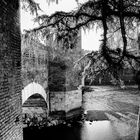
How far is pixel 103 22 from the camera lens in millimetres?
4324

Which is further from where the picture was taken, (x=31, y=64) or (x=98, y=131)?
(x=98, y=131)

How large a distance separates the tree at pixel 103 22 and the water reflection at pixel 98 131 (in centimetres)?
551

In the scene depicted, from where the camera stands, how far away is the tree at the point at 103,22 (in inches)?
167

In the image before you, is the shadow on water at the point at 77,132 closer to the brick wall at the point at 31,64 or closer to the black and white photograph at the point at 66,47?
the black and white photograph at the point at 66,47

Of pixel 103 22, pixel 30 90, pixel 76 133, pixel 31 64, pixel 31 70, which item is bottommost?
pixel 76 133

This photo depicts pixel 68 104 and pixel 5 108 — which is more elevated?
pixel 5 108

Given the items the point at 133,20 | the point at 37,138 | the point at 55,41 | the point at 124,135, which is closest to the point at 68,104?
the point at 37,138

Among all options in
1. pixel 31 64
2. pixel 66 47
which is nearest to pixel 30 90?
pixel 31 64

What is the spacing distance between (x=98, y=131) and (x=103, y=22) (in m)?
6.89

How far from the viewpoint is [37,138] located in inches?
362

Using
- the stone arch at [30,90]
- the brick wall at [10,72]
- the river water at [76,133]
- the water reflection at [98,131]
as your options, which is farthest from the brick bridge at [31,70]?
the water reflection at [98,131]

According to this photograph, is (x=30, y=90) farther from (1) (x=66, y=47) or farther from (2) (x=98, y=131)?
(2) (x=98, y=131)

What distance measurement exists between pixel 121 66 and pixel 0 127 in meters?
3.09

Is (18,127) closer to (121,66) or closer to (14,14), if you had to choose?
(14,14)
